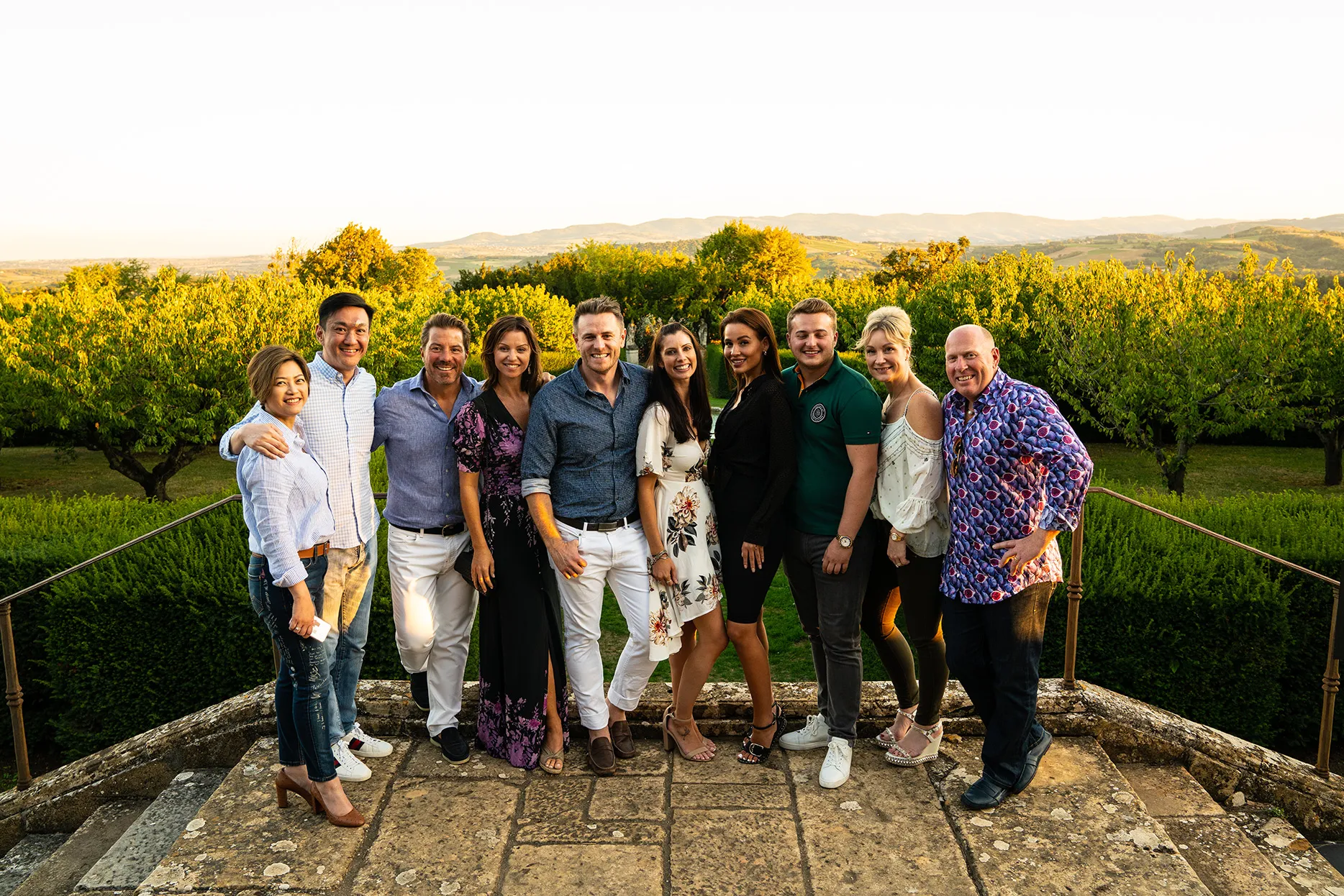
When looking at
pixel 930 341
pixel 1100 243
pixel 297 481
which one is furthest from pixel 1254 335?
pixel 1100 243

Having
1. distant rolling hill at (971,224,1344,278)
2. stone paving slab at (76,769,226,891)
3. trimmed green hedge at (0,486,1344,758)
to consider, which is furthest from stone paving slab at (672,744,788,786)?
distant rolling hill at (971,224,1344,278)

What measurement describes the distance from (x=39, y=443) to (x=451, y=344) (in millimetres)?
22602

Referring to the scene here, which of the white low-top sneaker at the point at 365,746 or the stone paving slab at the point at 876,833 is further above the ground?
the white low-top sneaker at the point at 365,746

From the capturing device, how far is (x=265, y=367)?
12.0 ft

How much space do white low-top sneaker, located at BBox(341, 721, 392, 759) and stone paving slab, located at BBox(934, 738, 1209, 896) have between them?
2.56 m

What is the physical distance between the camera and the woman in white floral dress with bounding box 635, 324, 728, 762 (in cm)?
400

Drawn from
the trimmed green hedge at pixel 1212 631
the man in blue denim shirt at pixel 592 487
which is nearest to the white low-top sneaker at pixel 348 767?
the man in blue denim shirt at pixel 592 487

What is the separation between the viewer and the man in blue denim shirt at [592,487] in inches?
156

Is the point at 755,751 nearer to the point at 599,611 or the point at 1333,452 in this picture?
the point at 599,611

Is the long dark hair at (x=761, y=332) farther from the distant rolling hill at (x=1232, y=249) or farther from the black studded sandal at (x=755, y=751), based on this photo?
the distant rolling hill at (x=1232, y=249)

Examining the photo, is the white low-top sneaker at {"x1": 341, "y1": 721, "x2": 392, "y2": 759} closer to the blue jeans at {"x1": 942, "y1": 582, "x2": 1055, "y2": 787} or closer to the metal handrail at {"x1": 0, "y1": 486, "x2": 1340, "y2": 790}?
the metal handrail at {"x1": 0, "y1": 486, "x2": 1340, "y2": 790}

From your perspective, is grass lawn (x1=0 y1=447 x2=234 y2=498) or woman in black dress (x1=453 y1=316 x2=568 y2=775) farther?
grass lawn (x1=0 y1=447 x2=234 y2=498)

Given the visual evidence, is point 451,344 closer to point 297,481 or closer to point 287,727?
point 297,481

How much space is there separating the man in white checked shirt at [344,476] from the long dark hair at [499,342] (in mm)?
527
